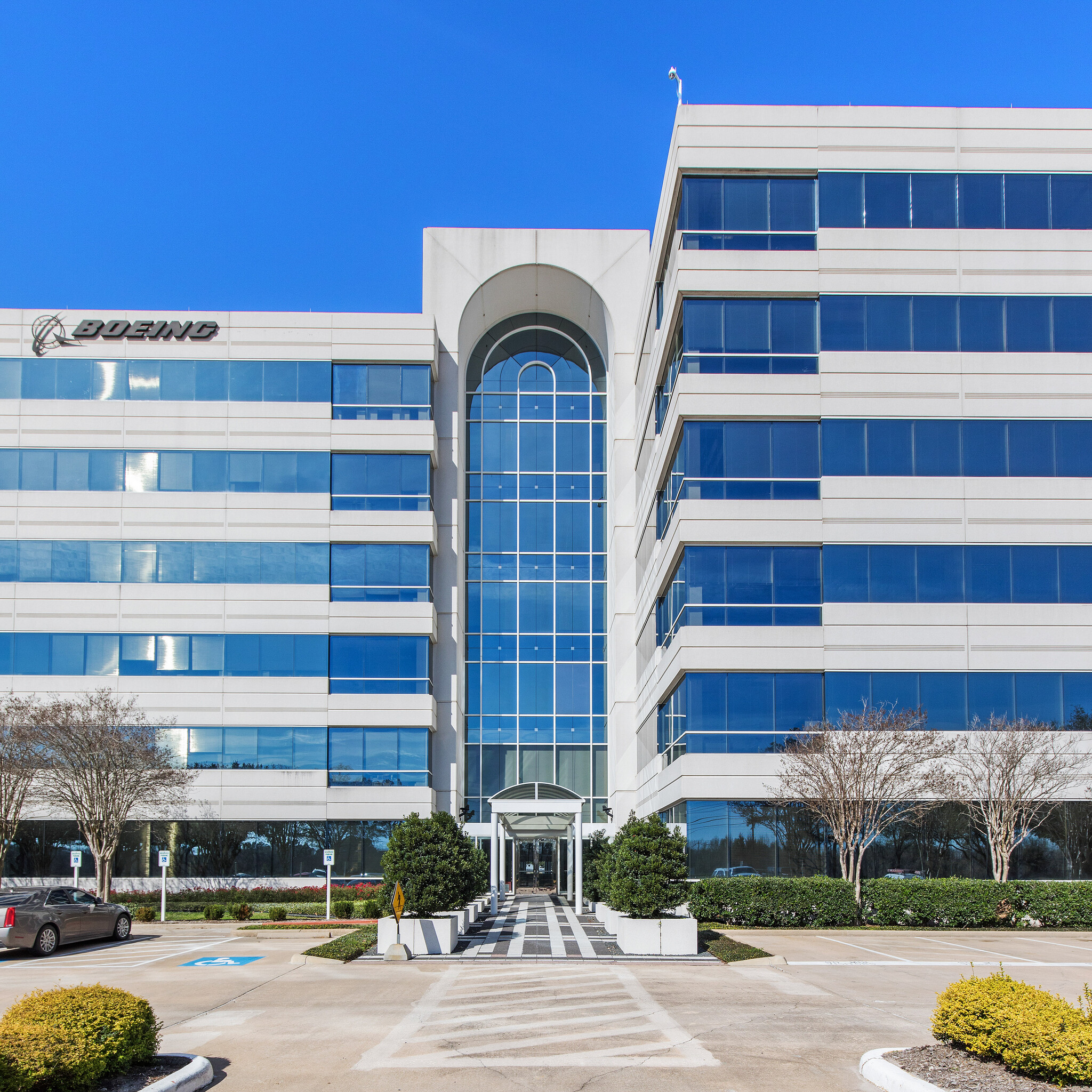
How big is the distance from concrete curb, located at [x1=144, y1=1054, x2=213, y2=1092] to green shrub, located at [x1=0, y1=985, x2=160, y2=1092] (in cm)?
40

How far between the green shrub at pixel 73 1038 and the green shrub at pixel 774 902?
1924cm

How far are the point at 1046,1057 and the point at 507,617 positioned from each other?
134ft

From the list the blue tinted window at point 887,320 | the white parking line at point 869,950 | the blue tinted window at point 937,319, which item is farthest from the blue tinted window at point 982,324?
the white parking line at point 869,950

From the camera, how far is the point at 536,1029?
13445mm

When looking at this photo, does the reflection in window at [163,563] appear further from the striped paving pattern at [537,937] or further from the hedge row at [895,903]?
the hedge row at [895,903]

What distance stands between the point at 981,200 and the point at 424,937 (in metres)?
27.8

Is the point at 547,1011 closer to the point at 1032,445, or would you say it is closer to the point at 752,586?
the point at 752,586

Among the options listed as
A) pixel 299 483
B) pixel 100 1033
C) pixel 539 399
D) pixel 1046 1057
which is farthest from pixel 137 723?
pixel 1046 1057

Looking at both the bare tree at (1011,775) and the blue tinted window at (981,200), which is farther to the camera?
the blue tinted window at (981,200)

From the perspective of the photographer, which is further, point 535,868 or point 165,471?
point 535,868

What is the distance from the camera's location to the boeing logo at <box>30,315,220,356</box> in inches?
1695

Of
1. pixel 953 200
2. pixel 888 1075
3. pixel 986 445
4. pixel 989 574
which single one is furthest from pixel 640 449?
pixel 888 1075

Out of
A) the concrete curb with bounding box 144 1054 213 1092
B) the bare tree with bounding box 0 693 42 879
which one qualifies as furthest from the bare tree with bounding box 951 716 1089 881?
the bare tree with bounding box 0 693 42 879

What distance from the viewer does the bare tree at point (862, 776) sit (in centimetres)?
2958
